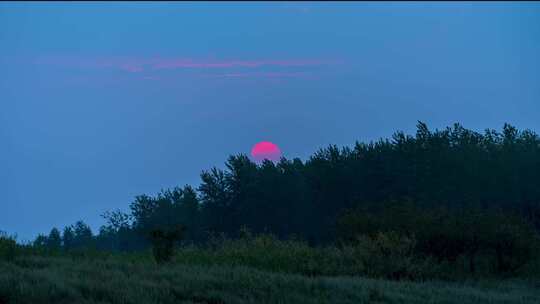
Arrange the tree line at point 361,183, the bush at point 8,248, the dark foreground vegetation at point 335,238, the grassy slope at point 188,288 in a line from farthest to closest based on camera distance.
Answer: the tree line at point 361,183 < the bush at point 8,248 < the dark foreground vegetation at point 335,238 < the grassy slope at point 188,288

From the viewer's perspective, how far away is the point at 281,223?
51.4 metres

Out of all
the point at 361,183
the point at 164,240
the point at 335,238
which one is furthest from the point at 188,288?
the point at 361,183

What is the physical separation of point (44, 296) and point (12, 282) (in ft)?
3.07

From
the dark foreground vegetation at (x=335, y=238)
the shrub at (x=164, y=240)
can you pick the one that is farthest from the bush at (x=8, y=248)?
the shrub at (x=164, y=240)

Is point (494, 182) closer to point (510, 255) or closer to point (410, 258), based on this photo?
point (510, 255)

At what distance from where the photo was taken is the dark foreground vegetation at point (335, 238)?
48.0 ft

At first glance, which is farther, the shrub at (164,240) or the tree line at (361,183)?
the tree line at (361,183)

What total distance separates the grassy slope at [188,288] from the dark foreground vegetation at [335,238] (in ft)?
0.14

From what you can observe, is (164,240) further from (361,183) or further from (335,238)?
(361,183)

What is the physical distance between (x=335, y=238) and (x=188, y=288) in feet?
61.7

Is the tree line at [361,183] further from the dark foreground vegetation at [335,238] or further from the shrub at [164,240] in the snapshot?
the shrub at [164,240]

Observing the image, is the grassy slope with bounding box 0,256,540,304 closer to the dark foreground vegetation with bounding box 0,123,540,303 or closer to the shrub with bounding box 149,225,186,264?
the dark foreground vegetation with bounding box 0,123,540,303

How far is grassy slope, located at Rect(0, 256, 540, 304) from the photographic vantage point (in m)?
12.7

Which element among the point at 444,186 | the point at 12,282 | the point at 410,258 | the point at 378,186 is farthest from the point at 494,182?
the point at 12,282
